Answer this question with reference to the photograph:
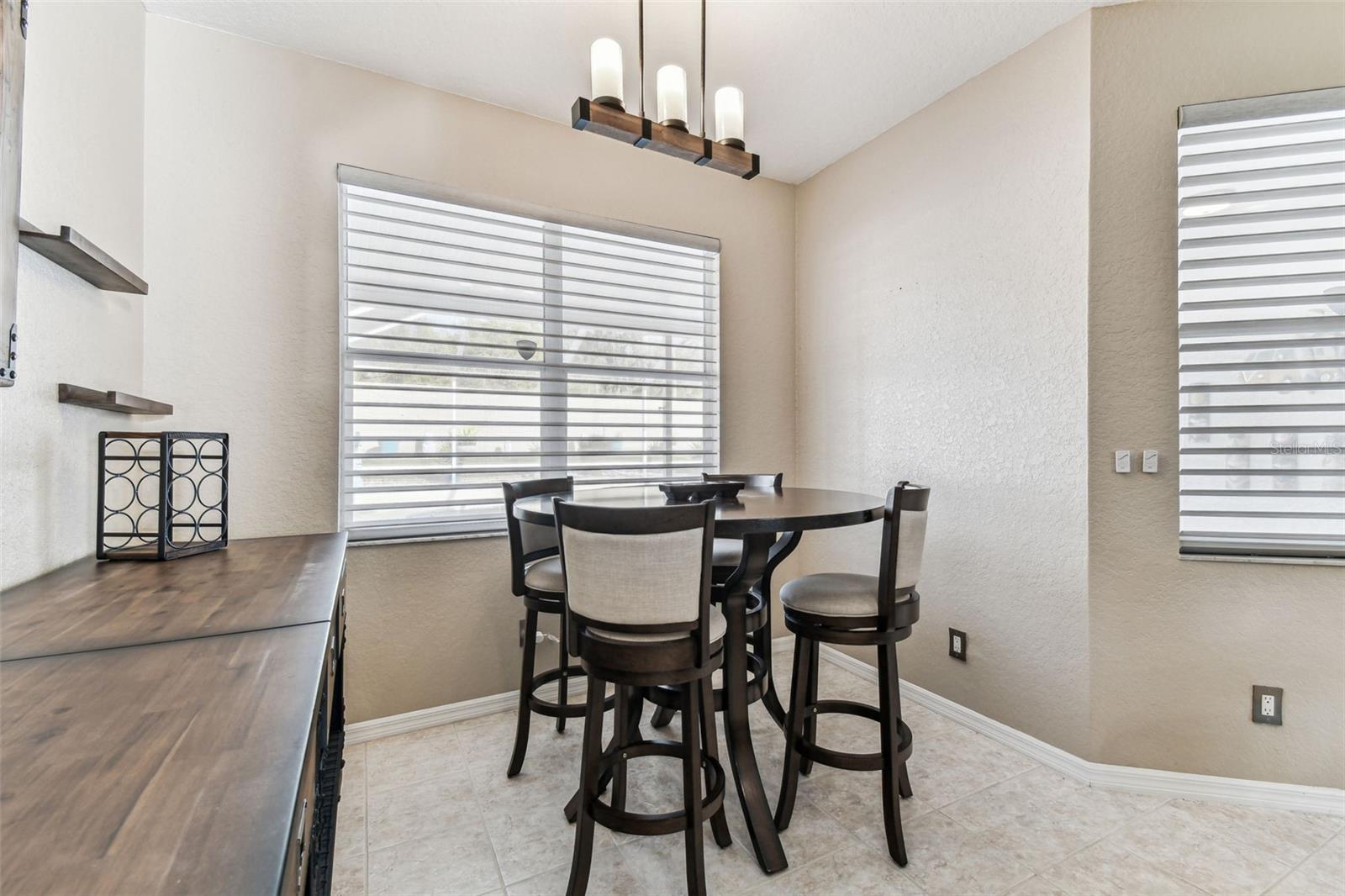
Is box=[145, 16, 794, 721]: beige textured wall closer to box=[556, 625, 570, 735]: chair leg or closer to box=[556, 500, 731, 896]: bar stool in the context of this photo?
box=[556, 625, 570, 735]: chair leg

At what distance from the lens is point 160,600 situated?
1.18 m

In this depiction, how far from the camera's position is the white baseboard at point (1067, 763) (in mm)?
1994

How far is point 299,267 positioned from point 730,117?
5.94ft

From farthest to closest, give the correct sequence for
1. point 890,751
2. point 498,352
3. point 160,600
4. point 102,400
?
point 498,352, point 890,751, point 102,400, point 160,600

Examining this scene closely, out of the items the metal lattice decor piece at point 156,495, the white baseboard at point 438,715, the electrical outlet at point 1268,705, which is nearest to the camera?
the metal lattice decor piece at point 156,495

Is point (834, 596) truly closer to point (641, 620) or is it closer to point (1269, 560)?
point (641, 620)

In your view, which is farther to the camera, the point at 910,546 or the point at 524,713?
the point at 524,713

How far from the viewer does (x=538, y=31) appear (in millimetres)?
2271

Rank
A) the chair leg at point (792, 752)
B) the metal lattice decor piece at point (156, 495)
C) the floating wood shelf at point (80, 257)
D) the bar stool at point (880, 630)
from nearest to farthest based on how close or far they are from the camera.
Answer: the floating wood shelf at point (80, 257) < the metal lattice decor piece at point (156, 495) < the bar stool at point (880, 630) < the chair leg at point (792, 752)

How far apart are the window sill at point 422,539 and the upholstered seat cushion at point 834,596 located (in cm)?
141

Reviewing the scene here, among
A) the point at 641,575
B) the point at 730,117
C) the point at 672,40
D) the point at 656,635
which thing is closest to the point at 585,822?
the point at 656,635

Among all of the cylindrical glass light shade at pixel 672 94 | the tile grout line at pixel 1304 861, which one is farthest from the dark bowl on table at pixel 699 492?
the tile grout line at pixel 1304 861

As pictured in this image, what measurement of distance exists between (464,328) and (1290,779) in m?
3.59

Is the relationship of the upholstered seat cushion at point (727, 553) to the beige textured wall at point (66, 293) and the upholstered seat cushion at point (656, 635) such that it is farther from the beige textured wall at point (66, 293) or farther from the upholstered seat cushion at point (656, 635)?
the beige textured wall at point (66, 293)
